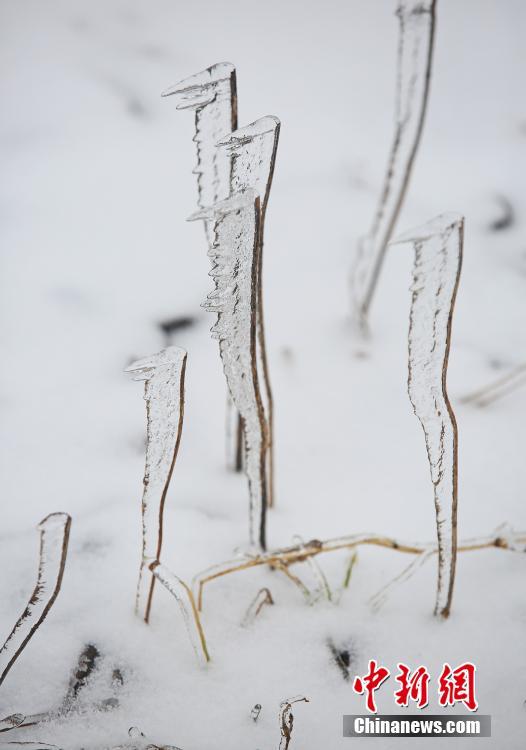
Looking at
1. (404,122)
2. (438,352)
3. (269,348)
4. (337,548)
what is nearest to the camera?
(438,352)

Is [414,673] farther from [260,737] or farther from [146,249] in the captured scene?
[146,249]

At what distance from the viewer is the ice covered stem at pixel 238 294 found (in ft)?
1.17

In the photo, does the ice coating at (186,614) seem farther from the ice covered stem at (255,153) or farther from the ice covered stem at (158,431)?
the ice covered stem at (255,153)

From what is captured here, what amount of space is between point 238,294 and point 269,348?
0.42 metres

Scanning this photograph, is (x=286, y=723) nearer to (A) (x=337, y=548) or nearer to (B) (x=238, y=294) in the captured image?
(A) (x=337, y=548)

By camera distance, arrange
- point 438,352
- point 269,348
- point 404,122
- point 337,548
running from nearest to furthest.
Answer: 1. point 438,352
2. point 337,548
3. point 404,122
4. point 269,348

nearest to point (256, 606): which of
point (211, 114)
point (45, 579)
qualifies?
point (45, 579)

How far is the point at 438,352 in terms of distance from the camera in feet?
1.19

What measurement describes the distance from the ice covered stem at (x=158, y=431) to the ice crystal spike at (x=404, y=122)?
0.43m

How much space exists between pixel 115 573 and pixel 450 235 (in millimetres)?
432

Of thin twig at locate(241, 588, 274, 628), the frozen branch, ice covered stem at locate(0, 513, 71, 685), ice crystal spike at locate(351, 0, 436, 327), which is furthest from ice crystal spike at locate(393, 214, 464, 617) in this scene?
ice crystal spike at locate(351, 0, 436, 327)

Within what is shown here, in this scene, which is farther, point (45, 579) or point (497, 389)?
point (497, 389)

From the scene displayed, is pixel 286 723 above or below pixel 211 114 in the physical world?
below

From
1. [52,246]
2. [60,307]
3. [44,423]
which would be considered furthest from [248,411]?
[52,246]
